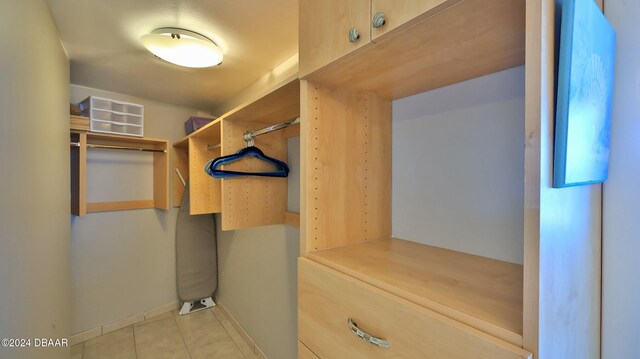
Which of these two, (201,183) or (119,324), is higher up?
(201,183)

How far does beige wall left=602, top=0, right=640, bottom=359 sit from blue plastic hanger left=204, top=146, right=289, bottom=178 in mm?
1388

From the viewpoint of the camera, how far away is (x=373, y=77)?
32.3 inches

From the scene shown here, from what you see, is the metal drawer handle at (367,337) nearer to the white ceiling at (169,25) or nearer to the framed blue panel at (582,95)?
the framed blue panel at (582,95)

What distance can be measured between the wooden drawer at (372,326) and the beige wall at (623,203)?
1.49 ft

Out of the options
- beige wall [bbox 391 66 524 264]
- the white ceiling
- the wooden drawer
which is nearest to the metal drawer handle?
the wooden drawer

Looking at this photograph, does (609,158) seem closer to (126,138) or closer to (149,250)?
(126,138)

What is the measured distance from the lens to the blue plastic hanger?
148 centimetres

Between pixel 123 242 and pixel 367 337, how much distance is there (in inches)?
111

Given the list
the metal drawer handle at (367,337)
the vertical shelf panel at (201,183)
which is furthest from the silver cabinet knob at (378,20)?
the vertical shelf panel at (201,183)

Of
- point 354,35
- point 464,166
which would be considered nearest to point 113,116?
point 354,35

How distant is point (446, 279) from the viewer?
0.62m

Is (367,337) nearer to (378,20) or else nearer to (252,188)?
(378,20)

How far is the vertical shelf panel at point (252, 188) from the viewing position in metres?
1.55

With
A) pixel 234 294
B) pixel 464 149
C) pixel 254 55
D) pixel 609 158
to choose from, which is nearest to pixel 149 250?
pixel 234 294
